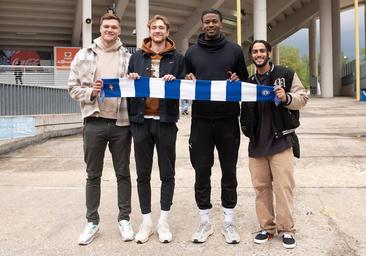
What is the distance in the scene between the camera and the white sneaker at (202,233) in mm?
4234

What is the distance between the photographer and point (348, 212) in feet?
16.7

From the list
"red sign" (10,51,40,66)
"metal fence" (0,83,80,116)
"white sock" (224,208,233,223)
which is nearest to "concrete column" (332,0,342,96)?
"red sign" (10,51,40,66)

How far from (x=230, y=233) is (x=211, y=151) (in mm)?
822

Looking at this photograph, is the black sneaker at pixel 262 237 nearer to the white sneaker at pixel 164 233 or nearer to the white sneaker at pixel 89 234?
the white sneaker at pixel 164 233

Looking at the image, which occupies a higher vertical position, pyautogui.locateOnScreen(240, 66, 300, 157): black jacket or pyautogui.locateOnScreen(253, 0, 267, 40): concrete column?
pyautogui.locateOnScreen(253, 0, 267, 40): concrete column

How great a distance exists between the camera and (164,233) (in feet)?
14.1

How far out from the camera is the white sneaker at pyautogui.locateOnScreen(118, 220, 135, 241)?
14.1 feet

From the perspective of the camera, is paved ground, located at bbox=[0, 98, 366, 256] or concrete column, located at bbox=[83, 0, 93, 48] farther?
concrete column, located at bbox=[83, 0, 93, 48]

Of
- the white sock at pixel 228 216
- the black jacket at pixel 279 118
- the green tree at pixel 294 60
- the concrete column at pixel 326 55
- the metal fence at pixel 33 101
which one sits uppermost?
the green tree at pixel 294 60

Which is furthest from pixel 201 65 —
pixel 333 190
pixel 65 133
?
pixel 65 133

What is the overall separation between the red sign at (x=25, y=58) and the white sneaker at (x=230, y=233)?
3893cm

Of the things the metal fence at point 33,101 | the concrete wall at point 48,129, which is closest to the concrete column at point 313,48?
the metal fence at point 33,101

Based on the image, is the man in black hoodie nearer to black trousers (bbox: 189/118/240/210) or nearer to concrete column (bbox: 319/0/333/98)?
black trousers (bbox: 189/118/240/210)

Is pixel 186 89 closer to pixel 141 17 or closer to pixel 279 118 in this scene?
pixel 279 118
